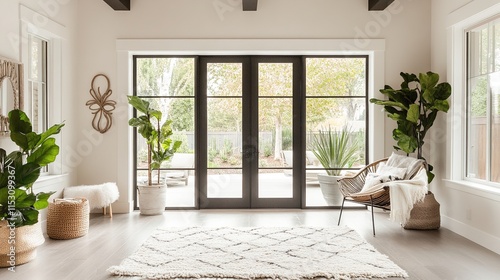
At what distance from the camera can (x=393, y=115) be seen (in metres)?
5.06

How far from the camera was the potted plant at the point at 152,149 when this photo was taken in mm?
5332

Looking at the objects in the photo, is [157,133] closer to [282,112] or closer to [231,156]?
[231,156]

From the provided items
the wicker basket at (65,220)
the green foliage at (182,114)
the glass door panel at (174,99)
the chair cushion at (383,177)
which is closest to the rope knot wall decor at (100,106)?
the glass door panel at (174,99)

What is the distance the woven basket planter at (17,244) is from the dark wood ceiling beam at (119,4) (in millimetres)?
3040

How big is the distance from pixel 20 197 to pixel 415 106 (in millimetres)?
4225

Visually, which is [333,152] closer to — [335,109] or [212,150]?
[335,109]

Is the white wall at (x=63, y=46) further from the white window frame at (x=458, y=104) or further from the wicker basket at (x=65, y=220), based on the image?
the white window frame at (x=458, y=104)

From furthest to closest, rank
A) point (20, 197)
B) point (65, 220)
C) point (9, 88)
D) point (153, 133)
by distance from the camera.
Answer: point (153, 133)
point (65, 220)
point (9, 88)
point (20, 197)

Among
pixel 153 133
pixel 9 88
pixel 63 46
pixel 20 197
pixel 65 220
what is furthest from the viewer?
pixel 153 133

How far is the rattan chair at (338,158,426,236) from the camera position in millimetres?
4406

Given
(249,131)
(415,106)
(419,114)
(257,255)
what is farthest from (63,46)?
(419,114)

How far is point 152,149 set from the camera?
18.1 feet

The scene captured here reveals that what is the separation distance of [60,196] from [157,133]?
1445 millimetres

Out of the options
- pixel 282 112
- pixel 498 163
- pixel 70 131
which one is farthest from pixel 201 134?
pixel 498 163
